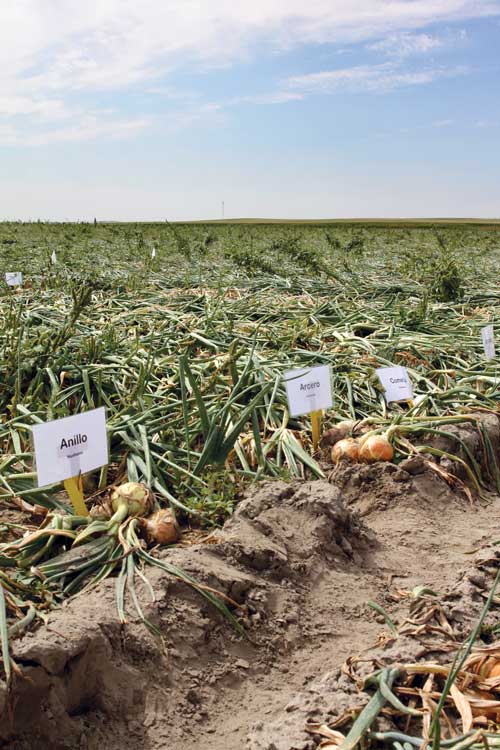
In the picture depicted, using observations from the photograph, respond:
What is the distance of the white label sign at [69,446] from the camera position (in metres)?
2.13

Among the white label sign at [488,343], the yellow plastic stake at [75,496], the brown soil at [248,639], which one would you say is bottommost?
the brown soil at [248,639]

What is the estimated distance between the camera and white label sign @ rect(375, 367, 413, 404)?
135 inches

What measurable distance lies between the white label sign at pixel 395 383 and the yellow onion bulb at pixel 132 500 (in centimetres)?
151

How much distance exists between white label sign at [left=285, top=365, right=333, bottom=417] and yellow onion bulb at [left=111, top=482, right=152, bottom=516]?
0.84 m

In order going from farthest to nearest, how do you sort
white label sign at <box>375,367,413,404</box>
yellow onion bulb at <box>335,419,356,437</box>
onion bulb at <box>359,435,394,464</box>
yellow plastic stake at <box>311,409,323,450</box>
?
white label sign at <box>375,367,413,404</box> → yellow onion bulb at <box>335,419,356,437</box> → yellow plastic stake at <box>311,409,323,450</box> → onion bulb at <box>359,435,394,464</box>

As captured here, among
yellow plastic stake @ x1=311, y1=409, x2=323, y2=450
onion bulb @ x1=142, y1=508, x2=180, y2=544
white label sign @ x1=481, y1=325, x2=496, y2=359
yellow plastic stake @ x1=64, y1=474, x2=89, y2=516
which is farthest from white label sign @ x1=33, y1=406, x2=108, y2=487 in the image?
white label sign @ x1=481, y1=325, x2=496, y2=359

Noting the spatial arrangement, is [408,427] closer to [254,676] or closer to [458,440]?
[458,440]

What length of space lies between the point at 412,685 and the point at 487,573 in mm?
670

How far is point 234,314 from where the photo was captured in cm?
494

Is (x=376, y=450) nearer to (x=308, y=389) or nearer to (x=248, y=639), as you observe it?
(x=308, y=389)

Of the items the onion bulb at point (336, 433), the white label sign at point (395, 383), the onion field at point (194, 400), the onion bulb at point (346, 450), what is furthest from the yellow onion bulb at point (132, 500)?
the white label sign at point (395, 383)

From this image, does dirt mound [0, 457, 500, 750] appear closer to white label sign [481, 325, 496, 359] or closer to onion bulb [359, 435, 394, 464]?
onion bulb [359, 435, 394, 464]

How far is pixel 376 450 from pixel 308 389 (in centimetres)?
38

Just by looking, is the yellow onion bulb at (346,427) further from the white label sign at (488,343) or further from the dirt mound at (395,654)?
the white label sign at (488,343)
